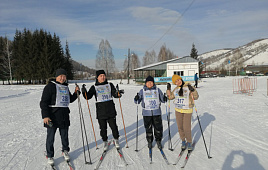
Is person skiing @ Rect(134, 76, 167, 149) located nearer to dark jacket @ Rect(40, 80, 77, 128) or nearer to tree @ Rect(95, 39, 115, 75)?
dark jacket @ Rect(40, 80, 77, 128)

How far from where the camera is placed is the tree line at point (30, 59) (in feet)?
125

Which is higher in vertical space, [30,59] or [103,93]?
[30,59]

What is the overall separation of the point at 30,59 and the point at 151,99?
42199 mm

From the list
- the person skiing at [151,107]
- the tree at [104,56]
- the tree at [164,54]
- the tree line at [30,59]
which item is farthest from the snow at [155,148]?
the tree at [164,54]

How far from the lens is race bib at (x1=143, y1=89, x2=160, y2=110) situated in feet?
13.6

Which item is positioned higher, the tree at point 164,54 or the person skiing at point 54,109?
the tree at point 164,54

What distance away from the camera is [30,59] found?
3862 centimetres

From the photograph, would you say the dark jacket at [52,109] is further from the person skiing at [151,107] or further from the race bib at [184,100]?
the race bib at [184,100]

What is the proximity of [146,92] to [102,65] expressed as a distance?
181 feet

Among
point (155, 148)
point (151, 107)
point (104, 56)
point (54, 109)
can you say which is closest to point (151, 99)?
point (151, 107)

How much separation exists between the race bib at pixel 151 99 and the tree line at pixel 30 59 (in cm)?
3892

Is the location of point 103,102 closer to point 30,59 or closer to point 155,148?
point 155,148

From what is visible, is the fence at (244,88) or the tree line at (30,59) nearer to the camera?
the fence at (244,88)

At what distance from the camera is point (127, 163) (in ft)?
12.2
